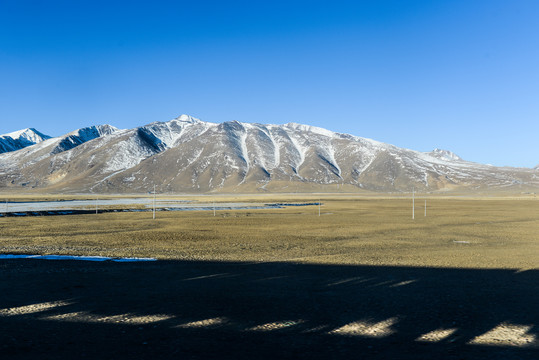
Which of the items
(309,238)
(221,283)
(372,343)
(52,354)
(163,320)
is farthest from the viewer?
(309,238)

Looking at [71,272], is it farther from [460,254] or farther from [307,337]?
[460,254]

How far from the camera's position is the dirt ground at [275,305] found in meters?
8.20

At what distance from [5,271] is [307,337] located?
1257cm

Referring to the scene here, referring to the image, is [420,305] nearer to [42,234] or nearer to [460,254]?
[460,254]

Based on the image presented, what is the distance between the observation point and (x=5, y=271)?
15.9 m

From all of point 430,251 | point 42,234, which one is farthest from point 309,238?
point 42,234

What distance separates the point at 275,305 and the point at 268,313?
2.56 feet

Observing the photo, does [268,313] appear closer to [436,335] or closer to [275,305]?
[275,305]

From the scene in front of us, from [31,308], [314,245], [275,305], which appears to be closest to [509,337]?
[275,305]

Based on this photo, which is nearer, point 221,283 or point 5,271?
point 221,283

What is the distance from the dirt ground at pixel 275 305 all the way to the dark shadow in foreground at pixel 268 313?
32mm

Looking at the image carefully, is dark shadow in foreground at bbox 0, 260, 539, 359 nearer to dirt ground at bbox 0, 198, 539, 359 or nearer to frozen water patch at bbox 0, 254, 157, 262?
dirt ground at bbox 0, 198, 539, 359

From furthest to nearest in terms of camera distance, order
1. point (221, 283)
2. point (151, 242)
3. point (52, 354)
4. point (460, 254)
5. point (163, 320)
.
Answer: point (151, 242)
point (460, 254)
point (221, 283)
point (163, 320)
point (52, 354)

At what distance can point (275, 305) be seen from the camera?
11.3 metres
